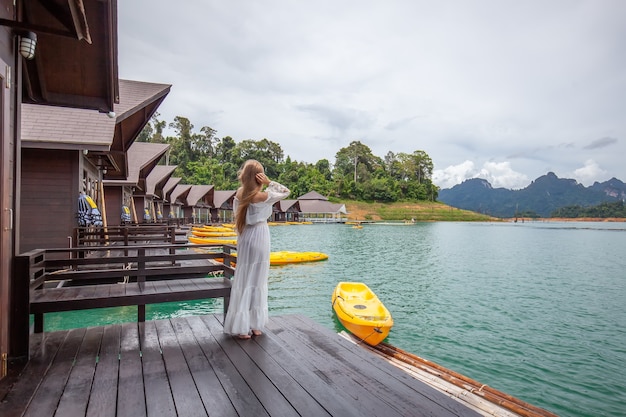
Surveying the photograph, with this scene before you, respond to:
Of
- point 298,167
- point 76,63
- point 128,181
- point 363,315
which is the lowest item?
point 363,315

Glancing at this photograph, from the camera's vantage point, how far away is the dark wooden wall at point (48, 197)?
351 inches

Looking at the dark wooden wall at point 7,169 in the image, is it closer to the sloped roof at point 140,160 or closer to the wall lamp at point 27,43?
the wall lamp at point 27,43

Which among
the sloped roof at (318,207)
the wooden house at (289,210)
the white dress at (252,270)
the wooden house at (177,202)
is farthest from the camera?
the sloped roof at (318,207)

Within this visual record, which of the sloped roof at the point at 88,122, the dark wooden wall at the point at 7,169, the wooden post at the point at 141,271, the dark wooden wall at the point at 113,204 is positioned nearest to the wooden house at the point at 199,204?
the dark wooden wall at the point at 113,204

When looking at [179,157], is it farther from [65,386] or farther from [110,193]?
[65,386]

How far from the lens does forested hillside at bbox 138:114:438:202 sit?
234 feet

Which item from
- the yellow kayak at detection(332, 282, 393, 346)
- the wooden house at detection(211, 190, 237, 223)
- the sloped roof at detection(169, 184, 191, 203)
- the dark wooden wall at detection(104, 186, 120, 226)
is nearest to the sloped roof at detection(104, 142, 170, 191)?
the dark wooden wall at detection(104, 186, 120, 226)

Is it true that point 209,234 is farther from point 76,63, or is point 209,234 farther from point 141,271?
point 141,271

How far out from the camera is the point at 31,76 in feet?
15.6

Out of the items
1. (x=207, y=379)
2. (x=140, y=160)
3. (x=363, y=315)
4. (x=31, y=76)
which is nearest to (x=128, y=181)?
(x=140, y=160)

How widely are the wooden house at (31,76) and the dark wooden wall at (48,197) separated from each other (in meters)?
4.65

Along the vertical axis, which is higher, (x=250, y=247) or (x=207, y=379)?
(x=250, y=247)

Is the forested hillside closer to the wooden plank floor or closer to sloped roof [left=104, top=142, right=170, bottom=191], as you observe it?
sloped roof [left=104, top=142, right=170, bottom=191]

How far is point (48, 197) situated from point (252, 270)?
8.37 meters
